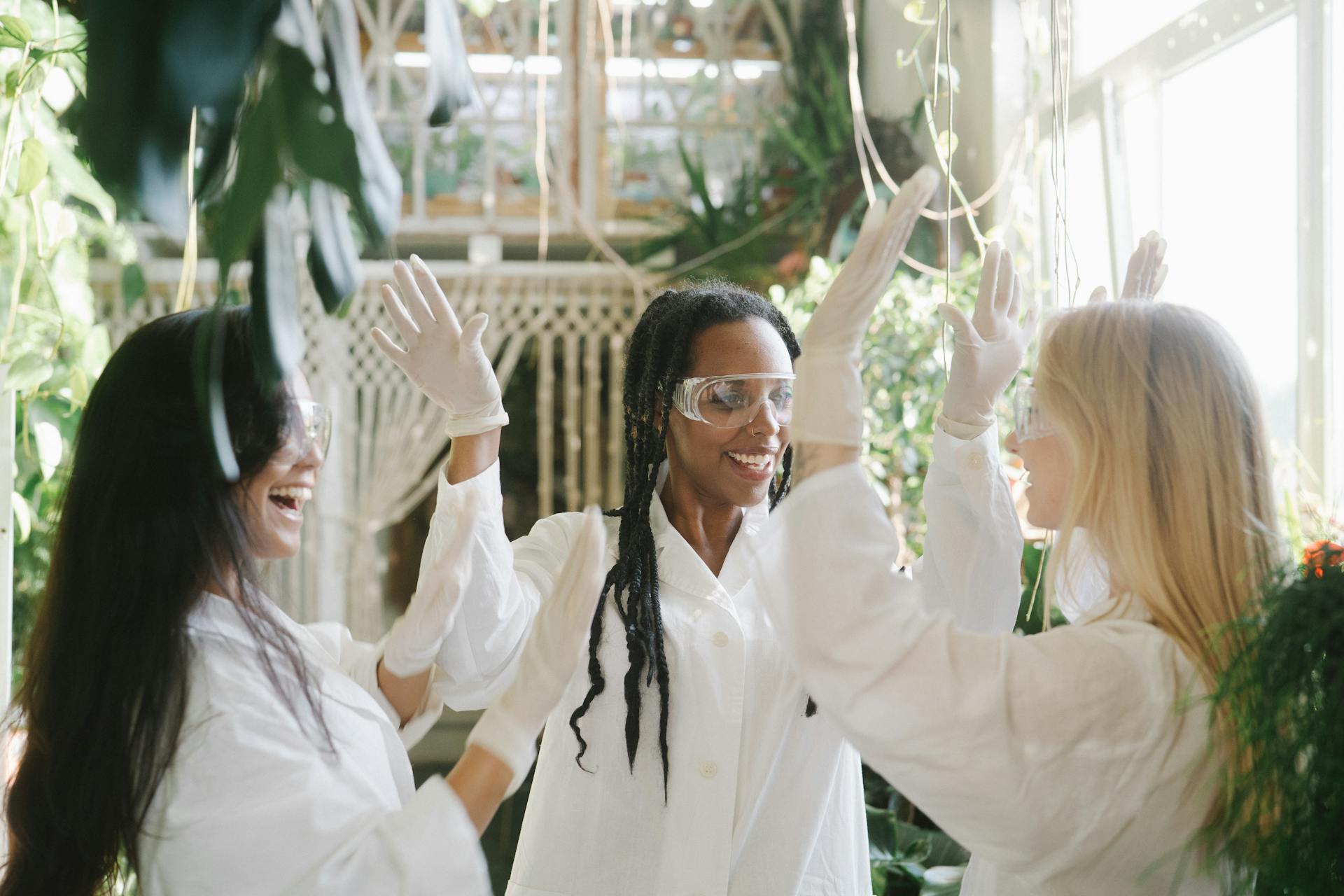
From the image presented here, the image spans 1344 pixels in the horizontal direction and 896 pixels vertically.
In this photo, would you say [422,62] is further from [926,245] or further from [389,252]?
[389,252]

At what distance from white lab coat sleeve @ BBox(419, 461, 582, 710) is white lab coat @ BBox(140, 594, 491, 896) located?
0.39 meters

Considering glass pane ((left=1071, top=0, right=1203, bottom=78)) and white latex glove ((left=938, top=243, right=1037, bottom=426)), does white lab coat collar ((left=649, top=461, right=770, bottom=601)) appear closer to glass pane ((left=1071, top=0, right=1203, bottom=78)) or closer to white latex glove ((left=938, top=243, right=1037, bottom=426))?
white latex glove ((left=938, top=243, right=1037, bottom=426))

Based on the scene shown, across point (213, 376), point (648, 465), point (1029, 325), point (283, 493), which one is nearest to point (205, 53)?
point (213, 376)

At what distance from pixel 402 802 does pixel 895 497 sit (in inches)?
82.3

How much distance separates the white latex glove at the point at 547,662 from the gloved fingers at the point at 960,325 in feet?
1.54

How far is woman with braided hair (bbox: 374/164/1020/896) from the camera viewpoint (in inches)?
52.3

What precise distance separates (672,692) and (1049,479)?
54 centimetres

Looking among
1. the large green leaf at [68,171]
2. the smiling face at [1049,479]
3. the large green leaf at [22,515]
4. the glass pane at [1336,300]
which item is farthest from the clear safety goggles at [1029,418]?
the large green leaf at [22,515]

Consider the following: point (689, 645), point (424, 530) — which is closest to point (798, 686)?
point (689, 645)

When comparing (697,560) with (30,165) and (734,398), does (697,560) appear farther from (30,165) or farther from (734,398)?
(30,165)

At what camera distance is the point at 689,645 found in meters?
1.40

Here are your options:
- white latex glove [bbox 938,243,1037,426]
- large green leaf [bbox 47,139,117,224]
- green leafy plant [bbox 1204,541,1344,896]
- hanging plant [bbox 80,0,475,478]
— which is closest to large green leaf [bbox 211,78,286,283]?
hanging plant [bbox 80,0,475,478]

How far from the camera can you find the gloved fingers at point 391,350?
1376mm

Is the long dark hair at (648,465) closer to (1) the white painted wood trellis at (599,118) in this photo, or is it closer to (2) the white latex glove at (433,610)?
(2) the white latex glove at (433,610)
